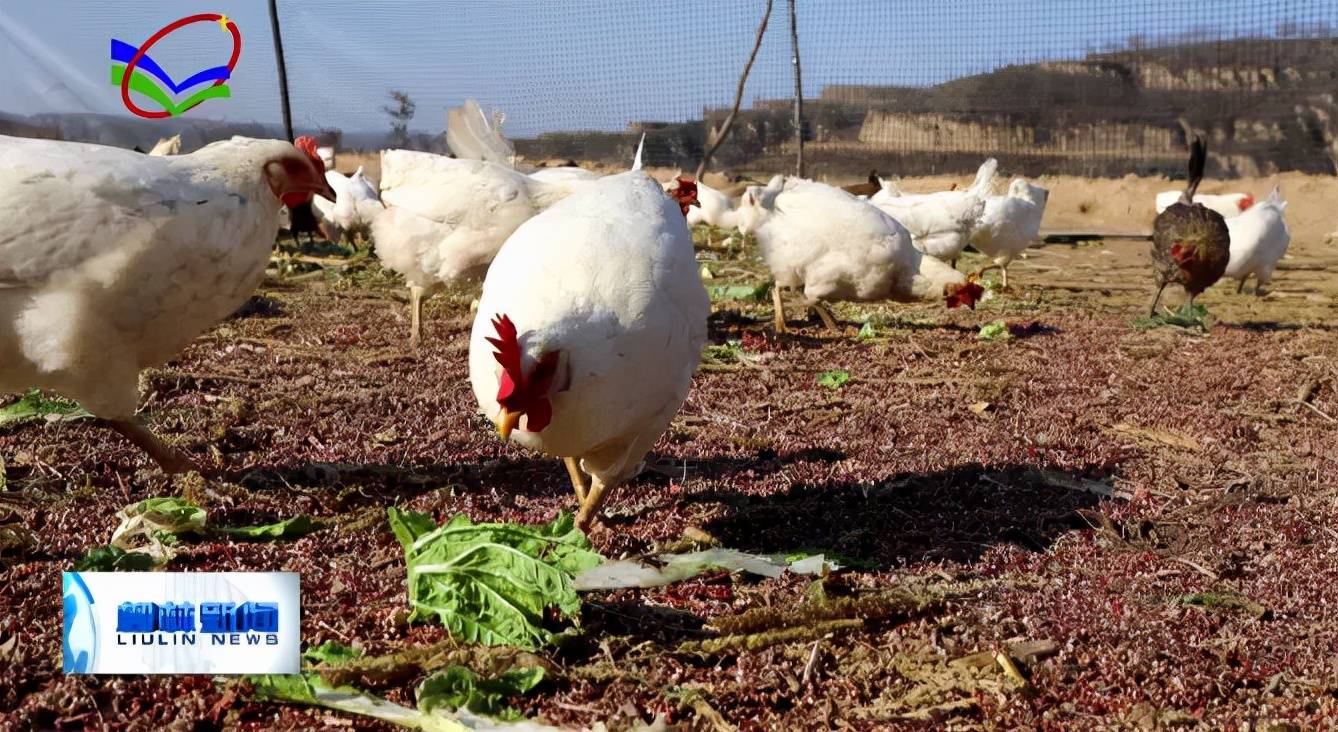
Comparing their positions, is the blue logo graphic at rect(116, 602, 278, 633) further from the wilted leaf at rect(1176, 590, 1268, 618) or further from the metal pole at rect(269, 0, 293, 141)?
the metal pole at rect(269, 0, 293, 141)

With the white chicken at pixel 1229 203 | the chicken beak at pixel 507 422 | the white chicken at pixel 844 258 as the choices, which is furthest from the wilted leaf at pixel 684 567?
the white chicken at pixel 1229 203

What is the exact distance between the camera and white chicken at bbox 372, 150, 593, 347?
7523 mm

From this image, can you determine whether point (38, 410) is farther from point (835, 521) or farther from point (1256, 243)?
point (1256, 243)

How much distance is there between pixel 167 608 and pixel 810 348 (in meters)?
5.94

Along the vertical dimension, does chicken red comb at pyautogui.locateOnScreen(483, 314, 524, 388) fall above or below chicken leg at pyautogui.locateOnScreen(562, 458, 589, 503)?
above

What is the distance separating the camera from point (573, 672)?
2.81 m

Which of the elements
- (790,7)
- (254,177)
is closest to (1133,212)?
(790,7)

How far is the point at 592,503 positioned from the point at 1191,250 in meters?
7.50

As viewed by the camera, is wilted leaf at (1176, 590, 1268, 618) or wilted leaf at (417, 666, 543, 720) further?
wilted leaf at (1176, 590, 1268, 618)

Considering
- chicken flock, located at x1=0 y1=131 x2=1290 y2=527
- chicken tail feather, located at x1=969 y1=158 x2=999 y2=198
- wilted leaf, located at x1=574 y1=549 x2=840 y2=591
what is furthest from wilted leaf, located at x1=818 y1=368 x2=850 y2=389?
chicken tail feather, located at x1=969 y1=158 x2=999 y2=198

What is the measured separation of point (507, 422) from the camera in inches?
124

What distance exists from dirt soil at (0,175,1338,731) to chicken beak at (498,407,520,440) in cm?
56

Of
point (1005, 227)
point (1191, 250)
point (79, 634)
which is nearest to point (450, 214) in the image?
point (79, 634)

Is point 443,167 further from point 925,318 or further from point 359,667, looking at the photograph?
point 359,667
